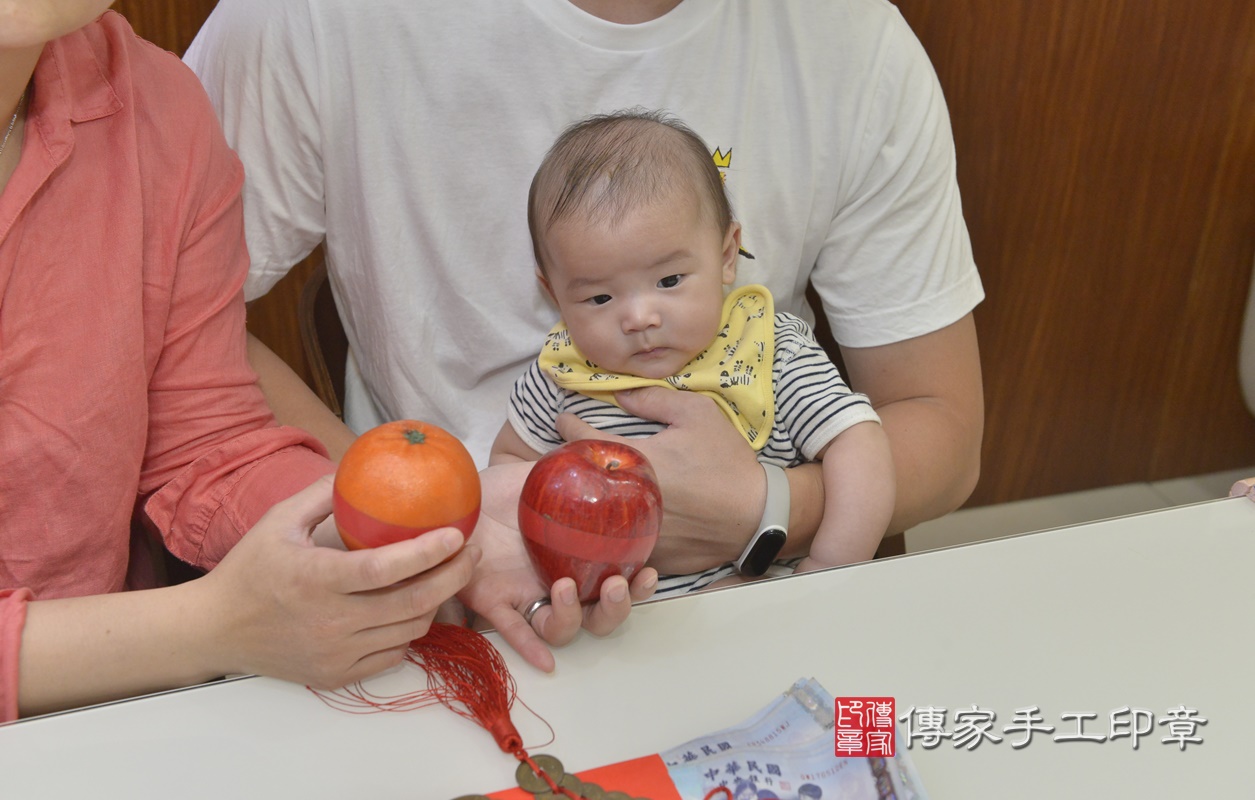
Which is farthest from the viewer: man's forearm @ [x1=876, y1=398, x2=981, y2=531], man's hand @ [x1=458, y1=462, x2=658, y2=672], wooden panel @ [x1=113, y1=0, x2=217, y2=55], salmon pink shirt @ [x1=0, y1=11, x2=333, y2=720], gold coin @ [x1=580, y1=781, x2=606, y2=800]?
wooden panel @ [x1=113, y1=0, x2=217, y2=55]

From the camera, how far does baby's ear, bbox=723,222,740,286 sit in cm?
131

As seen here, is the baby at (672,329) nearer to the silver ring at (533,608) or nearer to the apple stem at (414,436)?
the silver ring at (533,608)

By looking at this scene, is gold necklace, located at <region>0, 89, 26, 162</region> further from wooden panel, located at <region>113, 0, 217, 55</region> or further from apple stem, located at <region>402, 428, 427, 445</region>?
wooden panel, located at <region>113, 0, 217, 55</region>

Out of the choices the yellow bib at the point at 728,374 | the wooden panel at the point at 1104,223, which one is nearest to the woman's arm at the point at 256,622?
the yellow bib at the point at 728,374

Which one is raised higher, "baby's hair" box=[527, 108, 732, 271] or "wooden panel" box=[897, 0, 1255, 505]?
"baby's hair" box=[527, 108, 732, 271]

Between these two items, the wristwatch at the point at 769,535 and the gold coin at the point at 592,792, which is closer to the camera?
the gold coin at the point at 592,792

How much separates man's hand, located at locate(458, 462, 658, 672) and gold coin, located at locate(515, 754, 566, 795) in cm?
10

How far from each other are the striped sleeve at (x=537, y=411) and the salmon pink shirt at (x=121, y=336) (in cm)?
26

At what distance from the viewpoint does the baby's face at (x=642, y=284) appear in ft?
3.90

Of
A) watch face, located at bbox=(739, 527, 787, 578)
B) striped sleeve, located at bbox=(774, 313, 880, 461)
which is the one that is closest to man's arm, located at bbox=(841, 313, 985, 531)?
striped sleeve, located at bbox=(774, 313, 880, 461)

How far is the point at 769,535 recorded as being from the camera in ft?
3.95

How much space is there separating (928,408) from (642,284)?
456mm

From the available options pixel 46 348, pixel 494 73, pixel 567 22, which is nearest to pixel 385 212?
pixel 494 73

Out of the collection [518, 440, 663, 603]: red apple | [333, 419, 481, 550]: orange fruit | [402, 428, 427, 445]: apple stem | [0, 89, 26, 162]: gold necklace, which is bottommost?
[518, 440, 663, 603]: red apple
